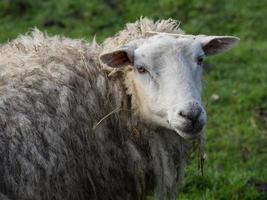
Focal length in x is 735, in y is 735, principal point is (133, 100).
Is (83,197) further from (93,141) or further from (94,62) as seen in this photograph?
(94,62)

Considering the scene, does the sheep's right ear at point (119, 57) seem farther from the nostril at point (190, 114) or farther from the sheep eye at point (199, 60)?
the nostril at point (190, 114)

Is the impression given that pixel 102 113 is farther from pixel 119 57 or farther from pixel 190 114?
pixel 190 114

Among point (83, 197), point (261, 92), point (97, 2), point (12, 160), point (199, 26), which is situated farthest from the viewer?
point (97, 2)

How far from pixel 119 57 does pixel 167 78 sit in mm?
392

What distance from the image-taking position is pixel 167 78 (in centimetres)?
466

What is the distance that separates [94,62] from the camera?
508 cm

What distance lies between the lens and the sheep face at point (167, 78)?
452 cm

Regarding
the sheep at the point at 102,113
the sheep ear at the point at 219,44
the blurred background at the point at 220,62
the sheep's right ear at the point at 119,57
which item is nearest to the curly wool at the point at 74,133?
the sheep at the point at 102,113

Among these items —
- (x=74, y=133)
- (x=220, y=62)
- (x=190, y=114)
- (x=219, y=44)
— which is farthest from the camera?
(x=220, y=62)

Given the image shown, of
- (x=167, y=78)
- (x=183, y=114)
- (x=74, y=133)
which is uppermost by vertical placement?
(x=167, y=78)

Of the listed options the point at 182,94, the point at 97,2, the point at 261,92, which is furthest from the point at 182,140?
the point at 97,2

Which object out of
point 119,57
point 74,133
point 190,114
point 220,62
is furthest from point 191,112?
point 220,62

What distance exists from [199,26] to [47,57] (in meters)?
6.15

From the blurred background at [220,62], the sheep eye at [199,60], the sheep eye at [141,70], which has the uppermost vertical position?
the sheep eye at [199,60]
